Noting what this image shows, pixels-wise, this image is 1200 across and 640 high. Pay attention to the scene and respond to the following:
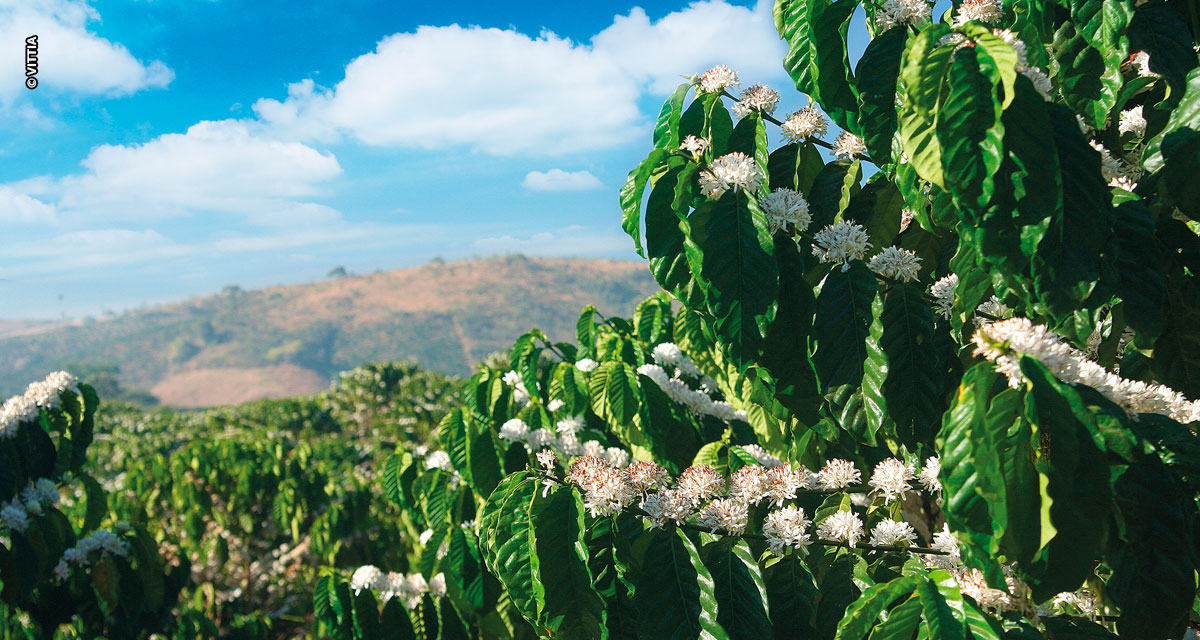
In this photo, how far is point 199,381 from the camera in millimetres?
127312

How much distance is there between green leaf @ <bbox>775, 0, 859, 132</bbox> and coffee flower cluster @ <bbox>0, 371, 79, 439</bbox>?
3.64 m

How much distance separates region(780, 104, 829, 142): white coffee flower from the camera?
5.80 ft

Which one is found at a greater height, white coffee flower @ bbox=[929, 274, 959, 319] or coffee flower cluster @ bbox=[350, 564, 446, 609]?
white coffee flower @ bbox=[929, 274, 959, 319]

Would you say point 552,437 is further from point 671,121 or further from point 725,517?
point 671,121

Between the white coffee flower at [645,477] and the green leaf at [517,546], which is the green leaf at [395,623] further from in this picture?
the white coffee flower at [645,477]

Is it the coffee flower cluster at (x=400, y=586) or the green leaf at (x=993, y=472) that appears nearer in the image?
the green leaf at (x=993, y=472)

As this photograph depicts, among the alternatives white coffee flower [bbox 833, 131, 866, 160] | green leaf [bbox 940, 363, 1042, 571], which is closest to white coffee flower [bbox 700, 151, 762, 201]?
white coffee flower [bbox 833, 131, 866, 160]

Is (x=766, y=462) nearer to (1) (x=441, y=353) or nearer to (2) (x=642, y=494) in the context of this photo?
(2) (x=642, y=494)

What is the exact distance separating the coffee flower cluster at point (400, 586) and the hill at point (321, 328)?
4539 inches

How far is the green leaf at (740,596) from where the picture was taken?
1381mm

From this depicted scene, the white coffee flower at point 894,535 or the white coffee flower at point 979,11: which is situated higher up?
the white coffee flower at point 979,11

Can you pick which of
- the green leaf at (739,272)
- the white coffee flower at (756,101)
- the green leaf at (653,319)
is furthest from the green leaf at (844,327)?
the green leaf at (653,319)

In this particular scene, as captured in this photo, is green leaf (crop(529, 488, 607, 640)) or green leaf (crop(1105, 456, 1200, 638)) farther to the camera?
green leaf (crop(529, 488, 607, 640))

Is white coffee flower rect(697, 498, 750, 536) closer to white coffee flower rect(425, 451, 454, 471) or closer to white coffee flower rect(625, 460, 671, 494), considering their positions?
white coffee flower rect(625, 460, 671, 494)
